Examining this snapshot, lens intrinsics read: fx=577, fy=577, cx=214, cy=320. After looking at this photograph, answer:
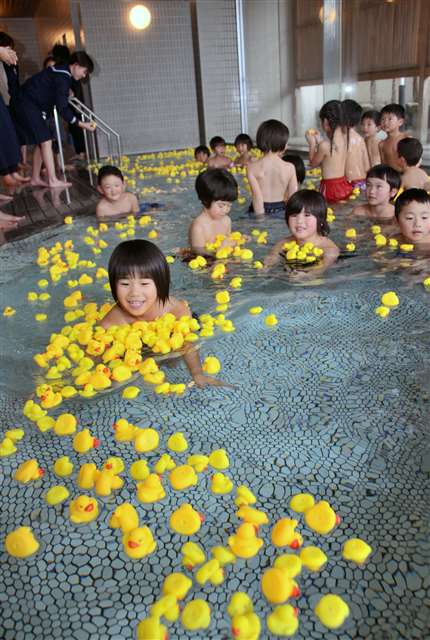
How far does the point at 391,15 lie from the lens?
8.88m

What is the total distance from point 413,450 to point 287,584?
0.89 metres

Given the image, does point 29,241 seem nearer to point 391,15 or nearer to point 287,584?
point 287,584

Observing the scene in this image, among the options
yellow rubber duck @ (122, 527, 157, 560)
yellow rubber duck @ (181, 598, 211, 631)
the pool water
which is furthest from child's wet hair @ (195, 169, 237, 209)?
yellow rubber duck @ (181, 598, 211, 631)

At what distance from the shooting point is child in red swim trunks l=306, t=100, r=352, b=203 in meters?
6.48

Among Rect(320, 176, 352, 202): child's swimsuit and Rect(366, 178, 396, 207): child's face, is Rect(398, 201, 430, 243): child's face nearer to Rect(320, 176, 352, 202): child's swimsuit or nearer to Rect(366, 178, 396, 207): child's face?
Rect(366, 178, 396, 207): child's face

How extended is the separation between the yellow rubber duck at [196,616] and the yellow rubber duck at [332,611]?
28 centimetres

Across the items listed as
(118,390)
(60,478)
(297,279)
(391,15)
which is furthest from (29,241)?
(391,15)

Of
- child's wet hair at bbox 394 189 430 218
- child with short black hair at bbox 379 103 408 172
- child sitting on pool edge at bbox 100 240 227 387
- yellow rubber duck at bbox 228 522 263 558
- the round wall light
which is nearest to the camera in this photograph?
yellow rubber duck at bbox 228 522 263 558

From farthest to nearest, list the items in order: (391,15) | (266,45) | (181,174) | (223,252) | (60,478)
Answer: (266,45) < (181,174) < (391,15) < (223,252) < (60,478)

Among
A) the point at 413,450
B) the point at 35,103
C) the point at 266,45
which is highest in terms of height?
the point at 266,45

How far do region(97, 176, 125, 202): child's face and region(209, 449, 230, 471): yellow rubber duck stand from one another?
4.87 metres

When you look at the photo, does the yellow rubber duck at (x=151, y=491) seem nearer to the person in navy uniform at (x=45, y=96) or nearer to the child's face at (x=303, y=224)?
the child's face at (x=303, y=224)

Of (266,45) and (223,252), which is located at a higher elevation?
(266,45)

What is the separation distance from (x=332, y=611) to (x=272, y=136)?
5.03 metres
